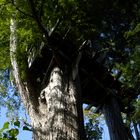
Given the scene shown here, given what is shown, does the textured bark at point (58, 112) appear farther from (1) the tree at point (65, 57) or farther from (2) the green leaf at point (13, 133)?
(2) the green leaf at point (13, 133)

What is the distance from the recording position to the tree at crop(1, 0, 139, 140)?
19.9ft

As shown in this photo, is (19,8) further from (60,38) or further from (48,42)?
(60,38)

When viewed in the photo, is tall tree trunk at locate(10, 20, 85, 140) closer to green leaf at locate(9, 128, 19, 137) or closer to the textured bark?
the textured bark

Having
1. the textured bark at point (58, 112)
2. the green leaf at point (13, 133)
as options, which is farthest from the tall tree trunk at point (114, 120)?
the green leaf at point (13, 133)

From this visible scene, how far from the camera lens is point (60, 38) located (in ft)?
24.8

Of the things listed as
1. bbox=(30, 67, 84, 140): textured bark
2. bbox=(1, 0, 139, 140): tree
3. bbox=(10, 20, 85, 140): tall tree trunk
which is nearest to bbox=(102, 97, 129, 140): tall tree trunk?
bbox=(1, 0, 139, 140): tree

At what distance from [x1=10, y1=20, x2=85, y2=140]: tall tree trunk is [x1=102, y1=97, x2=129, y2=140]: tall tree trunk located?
2.62m

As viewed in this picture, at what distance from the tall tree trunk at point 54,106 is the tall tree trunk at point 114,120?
8.60 ft

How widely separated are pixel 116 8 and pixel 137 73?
5.52 feet

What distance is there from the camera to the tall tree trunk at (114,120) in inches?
356

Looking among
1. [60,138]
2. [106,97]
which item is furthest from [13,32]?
[106,97]

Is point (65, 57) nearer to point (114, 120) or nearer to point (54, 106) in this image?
point (54, 106)

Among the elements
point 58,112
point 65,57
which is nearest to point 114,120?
point 65,57

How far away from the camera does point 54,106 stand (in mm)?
6176
